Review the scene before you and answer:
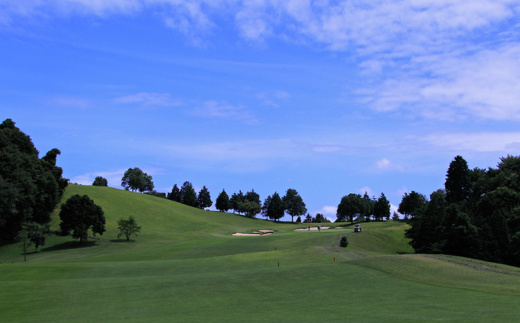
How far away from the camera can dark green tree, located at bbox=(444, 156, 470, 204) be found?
85750mm

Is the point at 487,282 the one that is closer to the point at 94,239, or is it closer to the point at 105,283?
the point at 105,283

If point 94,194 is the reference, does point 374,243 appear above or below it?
below

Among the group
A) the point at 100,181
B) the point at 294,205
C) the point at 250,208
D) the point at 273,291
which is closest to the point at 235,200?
the point at 250,208

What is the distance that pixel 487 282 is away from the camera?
25828 millimetres

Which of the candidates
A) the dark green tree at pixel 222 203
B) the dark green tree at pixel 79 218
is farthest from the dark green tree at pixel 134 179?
the dark green tree at pixel 79 218

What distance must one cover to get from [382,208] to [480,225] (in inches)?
4206

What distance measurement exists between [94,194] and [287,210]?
84351mm

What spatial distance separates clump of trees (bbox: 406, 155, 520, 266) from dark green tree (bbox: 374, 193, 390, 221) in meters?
73.9

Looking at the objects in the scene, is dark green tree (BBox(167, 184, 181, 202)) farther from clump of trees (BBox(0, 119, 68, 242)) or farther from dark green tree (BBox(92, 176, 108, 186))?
clump of trees (BBox(0, 119, 68, 242))

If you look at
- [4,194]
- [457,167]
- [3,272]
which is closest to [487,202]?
[457,167]

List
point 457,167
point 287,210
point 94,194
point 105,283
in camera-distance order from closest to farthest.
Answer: point 105,283
point 457,167
point 94,194
point 287,210

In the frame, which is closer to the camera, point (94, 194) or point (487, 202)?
point (487, 202)

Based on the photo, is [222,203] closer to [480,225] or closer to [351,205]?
[351,205]

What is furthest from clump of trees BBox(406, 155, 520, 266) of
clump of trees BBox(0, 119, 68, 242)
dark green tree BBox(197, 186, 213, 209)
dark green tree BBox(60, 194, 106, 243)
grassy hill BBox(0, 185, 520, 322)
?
dark green tree BBox(197, 186, 213, 209)
